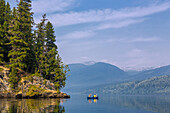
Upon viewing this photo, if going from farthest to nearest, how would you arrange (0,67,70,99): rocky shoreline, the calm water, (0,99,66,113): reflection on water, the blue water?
(0,67,70,99): rocky shoreline → the blue water → the calm water → (0,99,66,113): reflection on water

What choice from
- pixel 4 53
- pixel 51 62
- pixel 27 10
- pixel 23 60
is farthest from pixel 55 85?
pixel 27 10

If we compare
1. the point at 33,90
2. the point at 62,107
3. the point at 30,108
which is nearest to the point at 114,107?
the point at 62,107

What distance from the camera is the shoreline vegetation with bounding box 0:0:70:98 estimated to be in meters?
76.6

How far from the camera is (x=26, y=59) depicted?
82.2 m

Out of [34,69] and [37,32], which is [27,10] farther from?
[34,69]

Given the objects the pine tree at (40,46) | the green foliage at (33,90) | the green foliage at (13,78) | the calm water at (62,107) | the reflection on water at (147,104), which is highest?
the pine tree at (40,46)

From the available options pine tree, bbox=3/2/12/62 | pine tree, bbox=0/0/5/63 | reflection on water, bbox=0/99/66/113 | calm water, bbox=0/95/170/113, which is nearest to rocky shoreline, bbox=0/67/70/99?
pine tree, bbox=0/0/5/63

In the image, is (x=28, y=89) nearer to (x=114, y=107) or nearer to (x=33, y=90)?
(x=33, y=90)

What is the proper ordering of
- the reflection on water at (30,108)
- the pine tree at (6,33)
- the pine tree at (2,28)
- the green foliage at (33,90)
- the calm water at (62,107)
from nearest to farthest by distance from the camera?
the reflection on water at (30,108) < the calm water at (62,107) < the green foliage at (33,90) < the pine tree at (2,28) < the pine tree at (6,33)

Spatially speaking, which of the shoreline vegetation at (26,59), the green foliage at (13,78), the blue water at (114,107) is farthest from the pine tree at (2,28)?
the blue water at (114,107)

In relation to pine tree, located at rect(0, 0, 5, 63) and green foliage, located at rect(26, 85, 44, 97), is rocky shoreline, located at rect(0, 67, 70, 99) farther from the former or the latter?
pine tree, located at rect(0, 0, 5, 63)

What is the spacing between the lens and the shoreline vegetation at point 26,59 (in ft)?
251

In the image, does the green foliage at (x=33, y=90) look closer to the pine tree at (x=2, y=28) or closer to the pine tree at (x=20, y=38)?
the pine tree at (x=20, y=38)

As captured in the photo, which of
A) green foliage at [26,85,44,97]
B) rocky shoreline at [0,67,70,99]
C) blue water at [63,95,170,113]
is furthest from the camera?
green foliage at [26,85,44,97]
